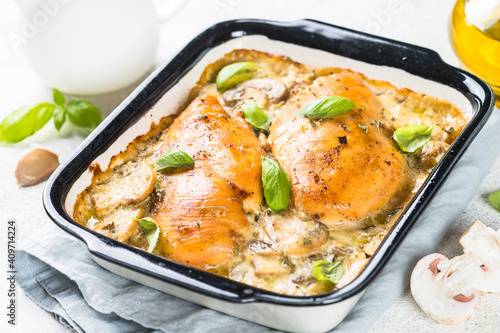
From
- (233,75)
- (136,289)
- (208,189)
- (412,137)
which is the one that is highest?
(233,75)

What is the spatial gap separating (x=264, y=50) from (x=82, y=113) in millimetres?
980

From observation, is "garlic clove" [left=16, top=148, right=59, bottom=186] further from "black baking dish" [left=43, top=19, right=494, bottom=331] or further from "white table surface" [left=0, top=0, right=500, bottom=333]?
"black baking dish" [left=43, top=19, right=494, bottom=331]

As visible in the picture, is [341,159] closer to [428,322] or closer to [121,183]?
[428,322]

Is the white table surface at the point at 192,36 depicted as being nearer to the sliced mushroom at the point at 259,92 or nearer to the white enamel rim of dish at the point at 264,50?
the white enamel rim of dish at the point at 264,50

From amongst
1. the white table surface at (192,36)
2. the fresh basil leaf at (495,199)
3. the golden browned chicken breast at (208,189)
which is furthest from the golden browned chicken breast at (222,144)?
the fresh basil leaf at (495,199)

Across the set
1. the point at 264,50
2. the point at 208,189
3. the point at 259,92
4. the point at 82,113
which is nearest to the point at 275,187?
the point at 208,189

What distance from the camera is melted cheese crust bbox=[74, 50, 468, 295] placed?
230 centimetres

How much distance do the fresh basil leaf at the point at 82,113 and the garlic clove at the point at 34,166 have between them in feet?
0.72

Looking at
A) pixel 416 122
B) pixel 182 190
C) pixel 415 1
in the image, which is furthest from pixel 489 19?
pixel 182 190

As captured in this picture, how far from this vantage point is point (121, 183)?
2.56m

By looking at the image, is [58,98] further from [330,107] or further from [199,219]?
[330,107]

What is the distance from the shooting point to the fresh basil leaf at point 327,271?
2189mm

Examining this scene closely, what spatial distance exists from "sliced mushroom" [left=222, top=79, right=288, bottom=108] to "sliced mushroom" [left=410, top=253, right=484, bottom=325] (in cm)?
100

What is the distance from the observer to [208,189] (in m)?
2.38
